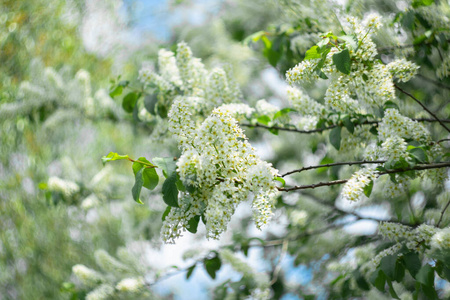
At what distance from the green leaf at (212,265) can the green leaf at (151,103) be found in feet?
2.25

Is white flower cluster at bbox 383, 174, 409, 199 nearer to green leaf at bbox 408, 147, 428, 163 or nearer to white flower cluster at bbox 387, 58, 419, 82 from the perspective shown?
green leaf at bbox 408, 147, 428, 163

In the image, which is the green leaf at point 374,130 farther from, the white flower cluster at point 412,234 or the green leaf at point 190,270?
the green leaf at point 190,270

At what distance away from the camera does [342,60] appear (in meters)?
1.27

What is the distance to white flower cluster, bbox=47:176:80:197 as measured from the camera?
8.43 ft

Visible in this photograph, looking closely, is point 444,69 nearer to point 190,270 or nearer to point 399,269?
point 399,269

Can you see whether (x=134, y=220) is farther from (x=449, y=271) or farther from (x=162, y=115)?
(x=449, y=271)

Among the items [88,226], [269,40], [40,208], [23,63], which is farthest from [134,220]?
[269,40]

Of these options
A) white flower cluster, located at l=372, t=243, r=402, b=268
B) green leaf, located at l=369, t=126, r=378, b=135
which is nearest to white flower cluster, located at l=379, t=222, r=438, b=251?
white flower cluster, located at l=372, t=243, r=402, b=268

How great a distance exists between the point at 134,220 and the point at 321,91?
72.0 inches

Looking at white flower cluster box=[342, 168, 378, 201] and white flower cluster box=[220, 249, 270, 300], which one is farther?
white flower cluster box=[220, 249, 270, 300]

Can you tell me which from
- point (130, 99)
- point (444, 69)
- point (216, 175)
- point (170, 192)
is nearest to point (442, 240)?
point (216, 175)

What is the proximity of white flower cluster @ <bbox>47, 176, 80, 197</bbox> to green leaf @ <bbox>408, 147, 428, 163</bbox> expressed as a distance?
1958 mm

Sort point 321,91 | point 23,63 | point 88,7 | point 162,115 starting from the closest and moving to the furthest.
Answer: point 162,115 < point 321,91 < point 23,63 < point 88,7

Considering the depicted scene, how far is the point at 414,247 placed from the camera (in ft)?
4.43
